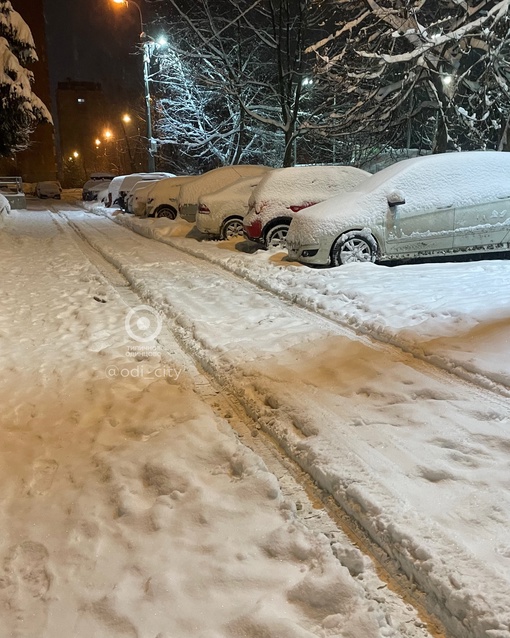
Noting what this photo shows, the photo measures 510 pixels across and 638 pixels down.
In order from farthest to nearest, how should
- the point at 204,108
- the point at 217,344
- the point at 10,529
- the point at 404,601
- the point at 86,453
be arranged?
the point at 204,108
the point at 217,344
the point at 86,453
the point at 10,529
the point at 404,601

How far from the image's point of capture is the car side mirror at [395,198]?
798 cm

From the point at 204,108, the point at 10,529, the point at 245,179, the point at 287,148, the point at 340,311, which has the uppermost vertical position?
the point at 204,108

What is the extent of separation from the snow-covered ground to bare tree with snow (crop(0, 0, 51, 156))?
13.9 metres

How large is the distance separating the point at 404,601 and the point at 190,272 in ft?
23.9

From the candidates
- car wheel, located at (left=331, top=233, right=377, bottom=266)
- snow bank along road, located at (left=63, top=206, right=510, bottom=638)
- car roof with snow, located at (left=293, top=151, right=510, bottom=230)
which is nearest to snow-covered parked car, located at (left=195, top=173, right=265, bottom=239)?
car roof with snow, located at (left=293, top=151, right=510, bottom=230)

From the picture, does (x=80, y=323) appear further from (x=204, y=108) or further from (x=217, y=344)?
(x=204, y=108)

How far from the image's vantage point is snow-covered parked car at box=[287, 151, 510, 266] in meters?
7.99

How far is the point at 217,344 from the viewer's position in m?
4.98

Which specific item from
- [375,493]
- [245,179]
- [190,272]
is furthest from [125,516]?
[245,179]

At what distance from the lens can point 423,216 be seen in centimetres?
802

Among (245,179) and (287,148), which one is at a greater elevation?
(287,148)

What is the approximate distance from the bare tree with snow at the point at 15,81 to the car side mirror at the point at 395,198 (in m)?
13.0

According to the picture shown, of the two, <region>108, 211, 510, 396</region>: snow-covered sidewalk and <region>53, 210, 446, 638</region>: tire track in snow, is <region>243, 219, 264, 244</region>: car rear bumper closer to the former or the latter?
<region>108, 211, 510, 396</region>: snow-covered sidewalk

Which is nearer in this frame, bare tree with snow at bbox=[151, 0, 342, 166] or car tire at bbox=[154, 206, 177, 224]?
car tire at bbox=[154, 206, 177, 224]
